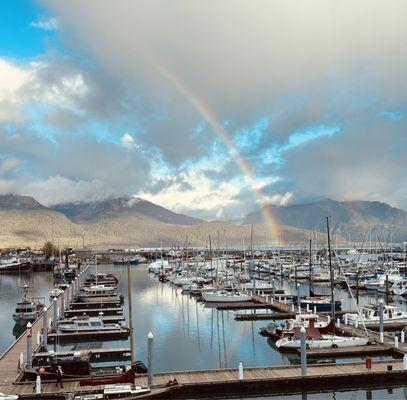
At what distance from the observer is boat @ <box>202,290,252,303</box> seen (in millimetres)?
78625

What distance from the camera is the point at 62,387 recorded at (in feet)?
106

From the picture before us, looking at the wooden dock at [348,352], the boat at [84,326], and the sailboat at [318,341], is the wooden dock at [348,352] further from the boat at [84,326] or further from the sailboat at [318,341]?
the boat at [84,326]

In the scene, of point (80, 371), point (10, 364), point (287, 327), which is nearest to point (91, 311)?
point (287, 327)

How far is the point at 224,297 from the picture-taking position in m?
79.7

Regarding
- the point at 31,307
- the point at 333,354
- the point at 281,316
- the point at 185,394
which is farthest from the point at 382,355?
the point at 31,307

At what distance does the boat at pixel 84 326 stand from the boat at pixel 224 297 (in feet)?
82.2

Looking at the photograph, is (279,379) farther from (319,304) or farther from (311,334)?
(319,304)

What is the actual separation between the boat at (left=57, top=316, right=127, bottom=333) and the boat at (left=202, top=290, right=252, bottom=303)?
82.2 ft

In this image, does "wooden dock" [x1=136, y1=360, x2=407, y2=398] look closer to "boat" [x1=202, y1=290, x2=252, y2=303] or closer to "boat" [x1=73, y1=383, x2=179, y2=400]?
"boat" [x1=73, y1=383, x2=179, y2=400]

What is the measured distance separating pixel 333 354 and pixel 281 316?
21271 mm

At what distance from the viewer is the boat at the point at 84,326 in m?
54.8

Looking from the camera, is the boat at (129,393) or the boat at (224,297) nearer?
the boat at (129,393)

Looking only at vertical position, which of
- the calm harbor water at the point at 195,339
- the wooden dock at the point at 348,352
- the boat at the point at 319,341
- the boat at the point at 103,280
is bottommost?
the calm harbor water at the point at 195,339

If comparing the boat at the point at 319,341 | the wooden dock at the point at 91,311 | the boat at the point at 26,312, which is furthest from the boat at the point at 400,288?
the boat at the point at 26,312
